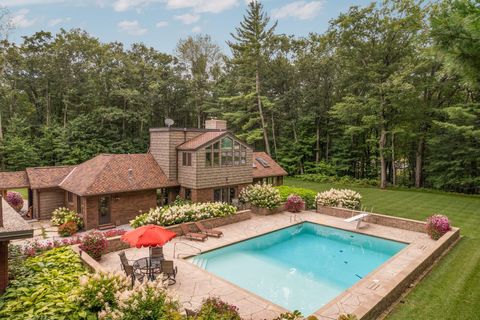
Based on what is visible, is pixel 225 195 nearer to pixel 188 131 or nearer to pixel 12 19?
pixel 188 131

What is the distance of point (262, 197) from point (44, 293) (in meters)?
14.1

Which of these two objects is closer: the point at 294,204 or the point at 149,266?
the point at 149,266

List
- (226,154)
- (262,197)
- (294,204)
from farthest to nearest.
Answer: (294,204)
(226,154)
(262,197)

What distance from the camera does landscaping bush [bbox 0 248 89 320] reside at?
6.76 meters

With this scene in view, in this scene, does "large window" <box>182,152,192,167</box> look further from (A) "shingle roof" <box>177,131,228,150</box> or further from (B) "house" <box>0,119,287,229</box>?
(A) "shingle roof" <box>177,131,228,150</box>

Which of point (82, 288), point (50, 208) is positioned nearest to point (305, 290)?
point (82, 288)

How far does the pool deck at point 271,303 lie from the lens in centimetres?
844

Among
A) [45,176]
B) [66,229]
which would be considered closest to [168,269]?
[66,229]

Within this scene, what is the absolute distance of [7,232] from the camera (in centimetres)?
645

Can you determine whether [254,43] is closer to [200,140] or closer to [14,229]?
[200,140]

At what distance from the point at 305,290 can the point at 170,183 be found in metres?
11.7

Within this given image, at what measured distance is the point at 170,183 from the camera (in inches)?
771

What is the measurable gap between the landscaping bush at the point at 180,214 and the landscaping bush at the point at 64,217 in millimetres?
3368

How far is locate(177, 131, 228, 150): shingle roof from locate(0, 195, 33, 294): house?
11778 mm
